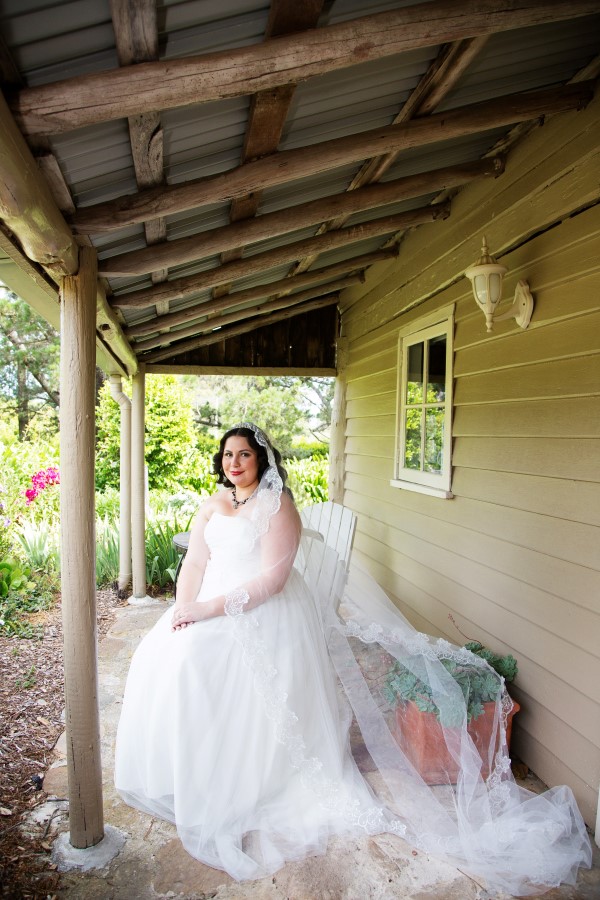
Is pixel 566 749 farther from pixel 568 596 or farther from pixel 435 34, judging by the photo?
pixel 435 34

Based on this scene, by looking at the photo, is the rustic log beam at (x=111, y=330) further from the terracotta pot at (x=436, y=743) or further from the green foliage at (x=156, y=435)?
the green foliage at (x=156, y=435)

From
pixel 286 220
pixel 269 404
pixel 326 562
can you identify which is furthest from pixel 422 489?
pixel 269 404

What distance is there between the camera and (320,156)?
226cm

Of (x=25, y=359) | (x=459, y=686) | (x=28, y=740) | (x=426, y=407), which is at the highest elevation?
(x=25, y=359)

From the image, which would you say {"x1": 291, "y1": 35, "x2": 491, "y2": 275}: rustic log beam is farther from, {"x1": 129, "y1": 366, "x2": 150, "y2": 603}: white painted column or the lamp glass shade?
{"x1": 129, "y1": 366, "x2": 150, "y2": 603}: white painted column

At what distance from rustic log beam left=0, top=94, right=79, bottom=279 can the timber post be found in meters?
3.57

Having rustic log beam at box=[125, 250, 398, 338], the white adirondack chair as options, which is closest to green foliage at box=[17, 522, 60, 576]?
rustic log beam at box=[125, 250, 398, 338]

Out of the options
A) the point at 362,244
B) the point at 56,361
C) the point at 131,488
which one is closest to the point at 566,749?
the point at 362,244

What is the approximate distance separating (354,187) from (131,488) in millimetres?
3561

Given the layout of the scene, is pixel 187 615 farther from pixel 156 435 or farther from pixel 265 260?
pixel 156 435

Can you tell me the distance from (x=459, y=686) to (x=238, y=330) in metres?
4.04

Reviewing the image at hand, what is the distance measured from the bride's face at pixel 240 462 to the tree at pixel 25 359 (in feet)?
39.7

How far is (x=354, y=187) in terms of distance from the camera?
3.06m

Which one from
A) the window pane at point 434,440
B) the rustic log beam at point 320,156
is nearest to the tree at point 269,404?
the window pane at point 434,440
